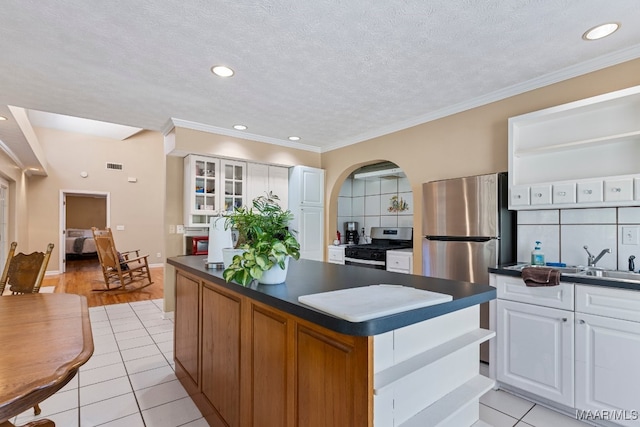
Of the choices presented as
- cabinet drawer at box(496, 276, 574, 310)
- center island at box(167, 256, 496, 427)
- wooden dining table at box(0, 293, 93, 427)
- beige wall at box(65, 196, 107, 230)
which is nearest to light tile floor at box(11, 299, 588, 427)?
center island at box(167, 256, 496, 427)

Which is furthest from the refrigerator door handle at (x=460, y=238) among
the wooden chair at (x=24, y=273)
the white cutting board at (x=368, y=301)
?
the wooden chair at (x=24, y=273)

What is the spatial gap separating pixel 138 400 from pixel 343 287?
73.7 inches

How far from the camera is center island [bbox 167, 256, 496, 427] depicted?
1034 millimetres

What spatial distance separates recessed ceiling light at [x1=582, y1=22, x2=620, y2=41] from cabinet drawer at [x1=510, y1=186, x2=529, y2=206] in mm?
1045

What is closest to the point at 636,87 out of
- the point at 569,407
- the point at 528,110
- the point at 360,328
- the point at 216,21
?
the point at 528,110

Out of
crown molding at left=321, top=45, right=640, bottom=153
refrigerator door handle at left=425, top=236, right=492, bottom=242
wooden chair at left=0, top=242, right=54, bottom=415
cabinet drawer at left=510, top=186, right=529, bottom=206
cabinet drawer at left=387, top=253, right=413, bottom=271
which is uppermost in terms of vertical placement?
crown molding at left=321, top=45, right=640, bottom=153

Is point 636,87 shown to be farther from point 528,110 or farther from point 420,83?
point 420,83

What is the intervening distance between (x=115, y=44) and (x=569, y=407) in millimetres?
3811

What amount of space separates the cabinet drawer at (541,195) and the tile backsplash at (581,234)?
0.28m

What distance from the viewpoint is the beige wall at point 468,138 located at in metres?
2.39

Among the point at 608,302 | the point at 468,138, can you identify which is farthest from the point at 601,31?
the point at 608,302

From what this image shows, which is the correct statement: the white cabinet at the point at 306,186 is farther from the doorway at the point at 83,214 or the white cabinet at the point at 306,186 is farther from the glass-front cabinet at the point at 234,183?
the doorway at the point at 83,214

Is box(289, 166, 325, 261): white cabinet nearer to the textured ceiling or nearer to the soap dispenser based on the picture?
the textured ceiling

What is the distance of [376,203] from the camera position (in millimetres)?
5203
